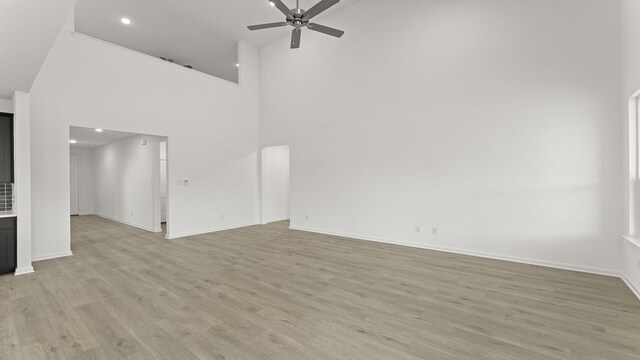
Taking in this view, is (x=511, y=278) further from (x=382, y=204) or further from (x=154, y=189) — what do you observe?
(x=154, y=189)

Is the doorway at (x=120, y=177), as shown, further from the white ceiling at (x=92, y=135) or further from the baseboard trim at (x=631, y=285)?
the baseboard trim at (x=631, y=285)

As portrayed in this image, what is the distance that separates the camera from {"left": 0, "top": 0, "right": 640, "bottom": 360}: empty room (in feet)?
7.55

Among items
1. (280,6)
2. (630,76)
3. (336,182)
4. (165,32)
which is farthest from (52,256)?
(630,76)

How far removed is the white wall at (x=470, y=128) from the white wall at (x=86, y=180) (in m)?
7.83

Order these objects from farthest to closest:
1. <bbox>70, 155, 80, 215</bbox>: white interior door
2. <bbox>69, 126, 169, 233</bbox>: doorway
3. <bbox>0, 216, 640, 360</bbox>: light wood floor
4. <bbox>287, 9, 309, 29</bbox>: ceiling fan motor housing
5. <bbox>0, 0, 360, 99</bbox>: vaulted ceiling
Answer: <bbox>70, 155, 80, 215</bbox>: white interior door < <bbox>69, 126, 169, 233</bbox>: doorway < <bbox>287, 9, 309, 29</bbox>: ceiling fan motor housing < <bbox>0, 0, 360, 99</bbox>: vaulted ceiling < <bbox>0, 216, 640, 360</bbox>: light wood floor

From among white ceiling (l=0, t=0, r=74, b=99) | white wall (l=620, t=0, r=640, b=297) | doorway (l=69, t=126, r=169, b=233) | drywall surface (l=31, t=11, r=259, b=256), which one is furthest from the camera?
doorway (l=69, t=126, r=169, b=233)

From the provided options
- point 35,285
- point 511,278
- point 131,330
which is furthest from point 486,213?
point 35,285

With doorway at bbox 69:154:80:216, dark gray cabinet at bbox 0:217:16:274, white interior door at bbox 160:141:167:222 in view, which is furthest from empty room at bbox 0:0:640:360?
doorway at bbox 69:154:80:216

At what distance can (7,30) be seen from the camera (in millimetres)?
2152

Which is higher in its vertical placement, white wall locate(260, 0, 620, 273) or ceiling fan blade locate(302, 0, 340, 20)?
ceiling fan blade locate(302, 0, 340, 20)

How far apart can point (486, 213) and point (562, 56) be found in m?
2.27

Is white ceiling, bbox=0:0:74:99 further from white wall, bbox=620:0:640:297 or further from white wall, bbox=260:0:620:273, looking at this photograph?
white wall, bbox=620:0:640:297

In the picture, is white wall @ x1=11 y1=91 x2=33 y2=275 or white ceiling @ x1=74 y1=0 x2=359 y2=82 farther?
white ceiling @ x1=74 y1=0 x2=359 y2=82

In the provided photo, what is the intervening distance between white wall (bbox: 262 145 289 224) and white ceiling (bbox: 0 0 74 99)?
4.84 meters
